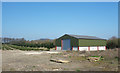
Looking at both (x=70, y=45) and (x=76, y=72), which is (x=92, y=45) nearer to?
(x=70, y=45)

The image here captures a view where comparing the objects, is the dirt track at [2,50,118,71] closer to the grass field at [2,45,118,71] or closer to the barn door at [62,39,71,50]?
the grass field at [2,45,118,71]

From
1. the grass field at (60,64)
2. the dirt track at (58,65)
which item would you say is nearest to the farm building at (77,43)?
the grass field at (60,64)

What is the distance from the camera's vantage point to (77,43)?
85.2ft

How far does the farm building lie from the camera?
86.1ft

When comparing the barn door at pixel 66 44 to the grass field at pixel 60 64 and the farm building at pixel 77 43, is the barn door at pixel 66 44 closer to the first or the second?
the farm building at pixel 77 43

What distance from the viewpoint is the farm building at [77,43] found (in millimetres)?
26250

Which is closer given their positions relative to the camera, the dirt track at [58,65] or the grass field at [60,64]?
the dirt track at [58,65]

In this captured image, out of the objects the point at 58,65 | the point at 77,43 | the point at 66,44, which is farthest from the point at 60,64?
the point at 66,44

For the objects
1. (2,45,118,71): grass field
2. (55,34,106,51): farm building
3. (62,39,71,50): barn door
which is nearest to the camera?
(2,45,118,71): grass field

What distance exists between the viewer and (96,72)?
22.2 feet

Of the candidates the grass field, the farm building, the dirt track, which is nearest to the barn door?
the farm building

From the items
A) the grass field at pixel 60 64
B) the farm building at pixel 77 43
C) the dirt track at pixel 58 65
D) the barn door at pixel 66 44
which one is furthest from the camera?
the barn door at pixel 66 44

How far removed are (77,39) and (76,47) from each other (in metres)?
1.69

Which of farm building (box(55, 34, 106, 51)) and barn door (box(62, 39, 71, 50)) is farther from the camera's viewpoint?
barn door (box(62, 39, 71, 50))
